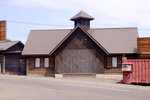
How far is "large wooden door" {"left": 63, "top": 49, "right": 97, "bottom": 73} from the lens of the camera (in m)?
39.3

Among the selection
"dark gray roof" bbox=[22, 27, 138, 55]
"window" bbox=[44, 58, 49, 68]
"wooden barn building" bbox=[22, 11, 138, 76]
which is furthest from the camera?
"window" bbox=[44, 58, 49, 68]

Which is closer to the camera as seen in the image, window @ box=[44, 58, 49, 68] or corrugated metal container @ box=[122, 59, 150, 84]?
corrugated metal container @ box=[122, 59, 150, 84]

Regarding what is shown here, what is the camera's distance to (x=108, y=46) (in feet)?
132

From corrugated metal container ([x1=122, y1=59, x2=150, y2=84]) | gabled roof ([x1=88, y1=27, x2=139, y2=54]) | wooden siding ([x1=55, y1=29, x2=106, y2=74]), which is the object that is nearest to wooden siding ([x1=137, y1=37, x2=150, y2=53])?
gabled roof ([x1=88, y1=27, x2=139, y2=54])

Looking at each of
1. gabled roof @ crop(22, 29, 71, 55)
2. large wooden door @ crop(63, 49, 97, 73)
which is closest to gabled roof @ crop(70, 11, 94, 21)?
gabled roof @ crop(22, 29, 71, 55)

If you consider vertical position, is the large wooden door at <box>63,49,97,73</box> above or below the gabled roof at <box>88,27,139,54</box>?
below

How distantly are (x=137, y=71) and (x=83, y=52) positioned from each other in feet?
41.0

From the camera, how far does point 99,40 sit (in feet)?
135

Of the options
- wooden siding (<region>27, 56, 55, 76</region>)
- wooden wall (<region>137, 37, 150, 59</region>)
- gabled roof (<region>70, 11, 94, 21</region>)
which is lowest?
wooden siding (<region>27, 56, 55, 76</region>)

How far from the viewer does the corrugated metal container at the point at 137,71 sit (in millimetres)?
27891

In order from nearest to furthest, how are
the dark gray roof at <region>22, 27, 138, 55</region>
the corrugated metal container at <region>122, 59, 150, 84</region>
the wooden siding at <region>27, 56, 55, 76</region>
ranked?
the corrugated metal container at <region>122, 59, 150, 84</region> → the dark gray roof at <region>22, 27, 138, 55</region> → the wooden siding at <region>27, 56, 55, 76</region>

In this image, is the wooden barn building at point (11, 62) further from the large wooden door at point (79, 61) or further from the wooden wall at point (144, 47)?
the wooden wall at point (144, 47)

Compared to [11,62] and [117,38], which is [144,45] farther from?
[11,62]

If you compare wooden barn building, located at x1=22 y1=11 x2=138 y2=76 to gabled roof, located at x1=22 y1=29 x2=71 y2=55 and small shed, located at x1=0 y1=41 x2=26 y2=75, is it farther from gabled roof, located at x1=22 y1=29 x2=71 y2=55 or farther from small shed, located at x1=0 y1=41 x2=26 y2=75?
small shed, located at x1=0 y1=41 x2=26 y2=75
